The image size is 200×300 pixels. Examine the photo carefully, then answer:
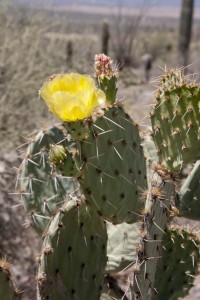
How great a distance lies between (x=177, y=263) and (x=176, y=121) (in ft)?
3.49

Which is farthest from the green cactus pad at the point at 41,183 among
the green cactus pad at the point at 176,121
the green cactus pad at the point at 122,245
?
the green cactus pad at the point at 176,121

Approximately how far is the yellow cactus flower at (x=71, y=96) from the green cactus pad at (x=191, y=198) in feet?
3.33

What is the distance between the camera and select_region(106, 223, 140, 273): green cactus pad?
9.81 ft

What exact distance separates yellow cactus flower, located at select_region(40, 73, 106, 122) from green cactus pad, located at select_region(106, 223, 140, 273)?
3.70 feet

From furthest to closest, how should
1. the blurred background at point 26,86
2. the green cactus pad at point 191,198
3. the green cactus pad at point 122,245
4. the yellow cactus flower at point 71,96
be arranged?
the blurred background at point 26,86
the green cactus pad at point 122,245
the green cactus pad at point 191,198
the yellow cactus flower at point 71,96

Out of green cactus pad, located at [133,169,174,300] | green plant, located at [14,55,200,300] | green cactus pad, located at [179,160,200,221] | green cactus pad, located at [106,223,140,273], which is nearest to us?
green plant, located at [14,55,200,300]

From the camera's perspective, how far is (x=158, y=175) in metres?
2.33

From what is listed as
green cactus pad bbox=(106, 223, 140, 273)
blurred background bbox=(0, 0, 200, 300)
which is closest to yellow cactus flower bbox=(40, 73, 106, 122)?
blurred background bbox=(0, 0, 200, 300)

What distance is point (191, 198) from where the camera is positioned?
2.89 m

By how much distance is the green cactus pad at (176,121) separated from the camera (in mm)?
2240

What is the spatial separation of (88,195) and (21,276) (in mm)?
2834

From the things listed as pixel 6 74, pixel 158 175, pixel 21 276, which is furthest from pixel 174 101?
pixel 6 74

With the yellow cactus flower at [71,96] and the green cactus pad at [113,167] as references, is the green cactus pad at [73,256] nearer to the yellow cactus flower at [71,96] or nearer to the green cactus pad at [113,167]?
the green cactus pad at [113,167]

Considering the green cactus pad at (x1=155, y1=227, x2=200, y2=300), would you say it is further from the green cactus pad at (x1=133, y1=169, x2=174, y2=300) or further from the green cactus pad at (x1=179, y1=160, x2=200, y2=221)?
the green cactus pad at (x1=133, y1=169, x2=174, y2=300)
